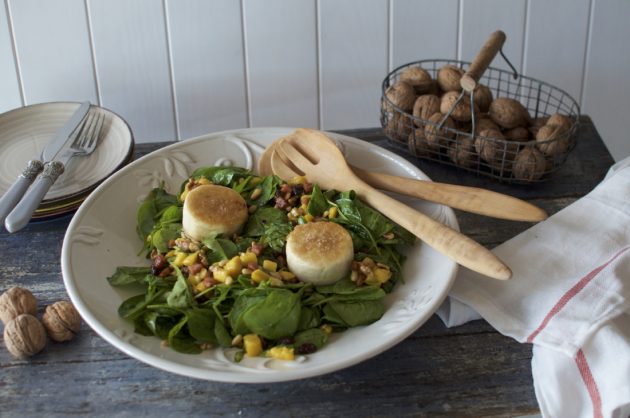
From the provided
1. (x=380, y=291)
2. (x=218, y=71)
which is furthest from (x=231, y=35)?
(x=380, y=291)

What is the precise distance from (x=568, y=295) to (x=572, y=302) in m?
0.02

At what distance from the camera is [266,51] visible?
5.97ft

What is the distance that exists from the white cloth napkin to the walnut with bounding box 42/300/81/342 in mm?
533

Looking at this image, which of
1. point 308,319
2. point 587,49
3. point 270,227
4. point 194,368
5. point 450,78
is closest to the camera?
point 194,368

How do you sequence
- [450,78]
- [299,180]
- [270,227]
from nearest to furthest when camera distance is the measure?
1. [270,227]
2. [299,180]
3. [450,78]

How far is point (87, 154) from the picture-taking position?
1.42 meters

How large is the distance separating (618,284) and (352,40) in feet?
3.23

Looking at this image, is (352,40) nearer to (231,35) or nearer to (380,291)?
(231,35)

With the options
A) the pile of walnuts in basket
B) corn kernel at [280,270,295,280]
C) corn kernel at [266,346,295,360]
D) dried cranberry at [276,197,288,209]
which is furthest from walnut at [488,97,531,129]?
corn kernel at [266,346,295,360]

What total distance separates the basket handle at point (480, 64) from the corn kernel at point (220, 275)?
574 mm

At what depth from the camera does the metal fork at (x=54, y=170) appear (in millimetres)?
1139

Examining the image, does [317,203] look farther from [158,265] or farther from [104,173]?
[104,173]

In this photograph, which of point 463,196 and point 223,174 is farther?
point 223,174

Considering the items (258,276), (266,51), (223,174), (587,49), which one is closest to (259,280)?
(258,276)
